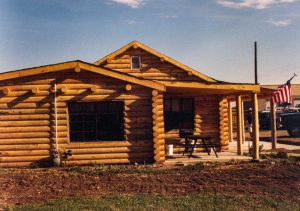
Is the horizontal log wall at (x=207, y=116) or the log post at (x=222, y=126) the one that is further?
the log post at (x=222, y=126)

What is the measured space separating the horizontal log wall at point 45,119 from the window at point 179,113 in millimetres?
4090

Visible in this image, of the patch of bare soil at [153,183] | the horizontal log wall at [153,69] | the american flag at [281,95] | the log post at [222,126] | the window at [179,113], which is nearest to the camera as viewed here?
the patch of bare soil at [153,183]

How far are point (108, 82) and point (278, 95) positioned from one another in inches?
364

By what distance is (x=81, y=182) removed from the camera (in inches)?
409

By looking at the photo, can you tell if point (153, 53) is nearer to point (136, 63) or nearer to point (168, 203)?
point (136, 63)

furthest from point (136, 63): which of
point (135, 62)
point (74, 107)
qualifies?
point (74, 107)

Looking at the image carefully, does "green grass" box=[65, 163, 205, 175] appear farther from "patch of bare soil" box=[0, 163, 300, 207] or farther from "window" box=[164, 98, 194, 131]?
"window" box=[164, 98, 194, 131]

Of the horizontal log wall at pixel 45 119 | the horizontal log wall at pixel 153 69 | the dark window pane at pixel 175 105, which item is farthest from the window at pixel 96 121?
the horizontal log wall at pixel 153 69

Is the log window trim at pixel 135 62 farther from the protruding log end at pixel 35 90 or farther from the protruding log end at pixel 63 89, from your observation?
the protruding log end at pixel 35 90

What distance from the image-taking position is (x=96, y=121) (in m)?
13.3

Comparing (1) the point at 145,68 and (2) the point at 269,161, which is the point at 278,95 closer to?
(2) the point at 269,161

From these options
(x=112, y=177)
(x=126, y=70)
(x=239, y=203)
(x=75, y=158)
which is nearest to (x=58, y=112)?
(x=75, y=158)

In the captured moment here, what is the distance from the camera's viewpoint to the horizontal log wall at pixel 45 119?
42.5 ft

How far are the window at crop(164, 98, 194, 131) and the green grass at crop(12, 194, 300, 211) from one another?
8.23m
